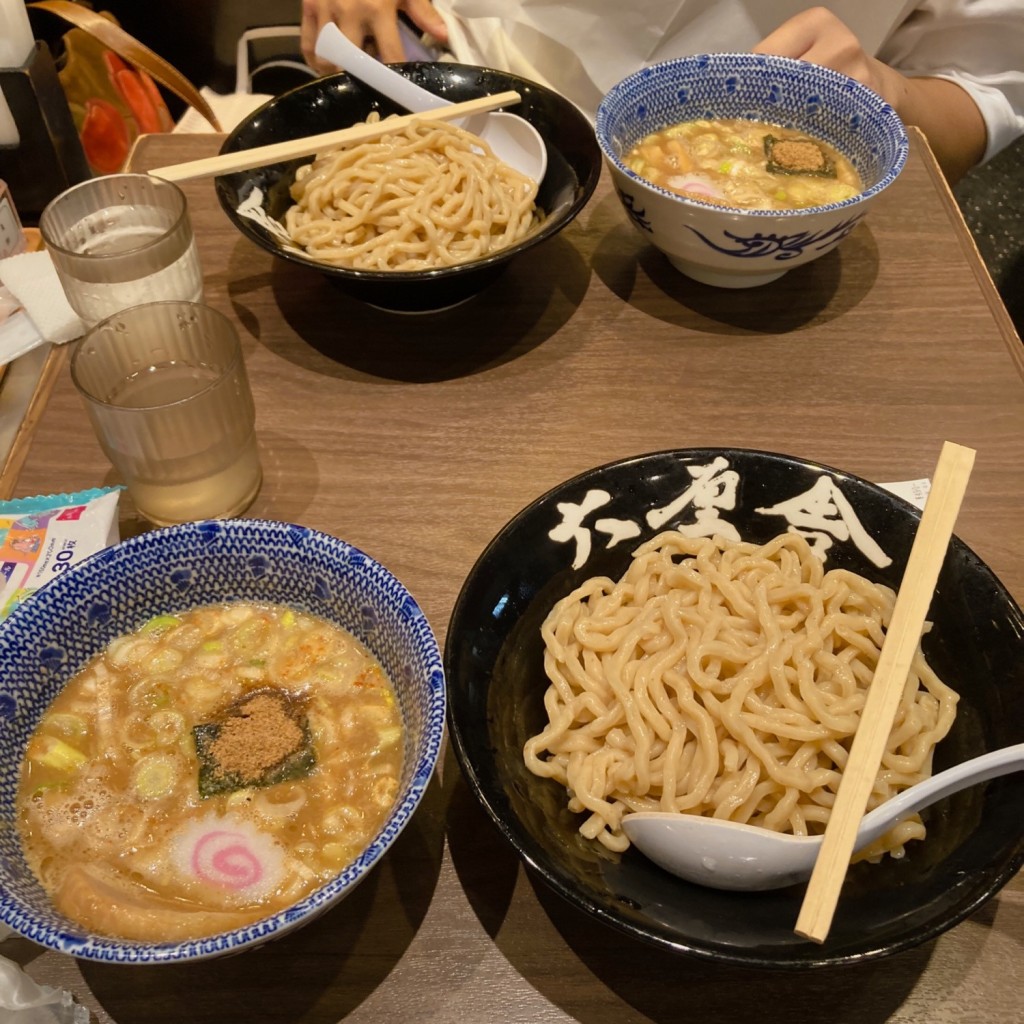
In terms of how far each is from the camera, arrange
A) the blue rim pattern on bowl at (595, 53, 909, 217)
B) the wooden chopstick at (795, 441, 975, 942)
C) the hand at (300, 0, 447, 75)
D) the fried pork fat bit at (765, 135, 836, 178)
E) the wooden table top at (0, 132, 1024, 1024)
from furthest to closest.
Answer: the hand at (300, 0, 447, 75), the fried pork fat bit at (765, 135, 836, 178), the blue rim pattern on bowl at (595, 53, 909, 217), the wooden table top at (0, 132, 1024, 1024), the wooden chopstick at (795, 441, 975, 942)

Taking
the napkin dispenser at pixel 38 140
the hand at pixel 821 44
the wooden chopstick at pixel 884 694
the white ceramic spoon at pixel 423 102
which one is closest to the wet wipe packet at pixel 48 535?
the wooden chopstick at pixel 884 694

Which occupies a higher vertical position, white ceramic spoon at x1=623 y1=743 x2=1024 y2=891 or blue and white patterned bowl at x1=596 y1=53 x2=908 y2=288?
blue and white patterned bowl at x1=596 y1=53 x2=908 y2=288

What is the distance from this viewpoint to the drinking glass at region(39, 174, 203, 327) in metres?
1.58

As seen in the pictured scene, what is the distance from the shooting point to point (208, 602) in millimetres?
1168

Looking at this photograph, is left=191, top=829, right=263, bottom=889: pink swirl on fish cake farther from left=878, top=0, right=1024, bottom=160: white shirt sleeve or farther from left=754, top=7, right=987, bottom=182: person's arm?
left=878, top=0, right=1024, bottom=160: white shirt sleeve

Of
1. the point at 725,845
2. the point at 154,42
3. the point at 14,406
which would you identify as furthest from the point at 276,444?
the point at 154,42

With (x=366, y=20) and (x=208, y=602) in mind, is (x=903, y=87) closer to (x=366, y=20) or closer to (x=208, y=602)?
(x=366, y=20)

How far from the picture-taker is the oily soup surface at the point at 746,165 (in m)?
1.99

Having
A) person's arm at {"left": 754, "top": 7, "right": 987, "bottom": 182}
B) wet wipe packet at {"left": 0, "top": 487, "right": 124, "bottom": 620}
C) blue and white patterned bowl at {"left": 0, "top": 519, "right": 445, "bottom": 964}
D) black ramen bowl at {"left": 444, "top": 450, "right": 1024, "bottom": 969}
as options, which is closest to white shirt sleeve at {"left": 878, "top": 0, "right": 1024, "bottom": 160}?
person's arm at {"left": 754, "top": 7, "right": 987, "bottom": 182}

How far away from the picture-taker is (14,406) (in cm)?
174

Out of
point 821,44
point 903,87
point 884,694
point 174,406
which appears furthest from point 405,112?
point 884,694

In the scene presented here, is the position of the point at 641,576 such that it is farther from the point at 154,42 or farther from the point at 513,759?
the point at 154,42

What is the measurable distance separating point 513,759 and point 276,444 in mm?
802

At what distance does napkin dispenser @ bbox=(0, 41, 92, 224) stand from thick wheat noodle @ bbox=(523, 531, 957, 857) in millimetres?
2176
